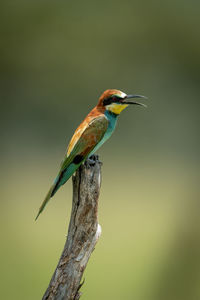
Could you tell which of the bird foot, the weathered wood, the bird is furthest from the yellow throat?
the weathered wood

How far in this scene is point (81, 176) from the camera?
1653 mm

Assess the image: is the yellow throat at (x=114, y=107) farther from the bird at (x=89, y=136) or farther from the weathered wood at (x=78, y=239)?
the weathered wood at (x=78, y=239)

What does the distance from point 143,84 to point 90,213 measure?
5745 millimetres

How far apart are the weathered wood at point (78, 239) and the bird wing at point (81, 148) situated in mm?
62

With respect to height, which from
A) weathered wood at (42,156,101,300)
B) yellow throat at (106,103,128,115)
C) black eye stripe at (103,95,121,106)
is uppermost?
black eye stripe at (103,95,121,106)

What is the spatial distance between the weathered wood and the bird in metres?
0.07

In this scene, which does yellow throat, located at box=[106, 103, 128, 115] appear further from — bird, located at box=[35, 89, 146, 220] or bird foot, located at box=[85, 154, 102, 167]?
bird foot, located at box=[85, 154, 102, 167]

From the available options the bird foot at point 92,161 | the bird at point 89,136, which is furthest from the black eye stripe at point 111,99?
the bird foot at point 92,161

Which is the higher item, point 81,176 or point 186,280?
point 186,280

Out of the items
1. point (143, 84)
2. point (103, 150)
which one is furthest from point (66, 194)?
point (143, 84)

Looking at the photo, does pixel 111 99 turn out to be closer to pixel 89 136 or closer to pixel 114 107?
pixel 114 107

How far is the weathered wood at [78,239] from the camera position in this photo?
5.09ft

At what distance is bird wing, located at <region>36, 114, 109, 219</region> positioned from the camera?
1695 mm

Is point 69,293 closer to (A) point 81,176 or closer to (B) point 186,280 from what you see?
(A) point 81,176
